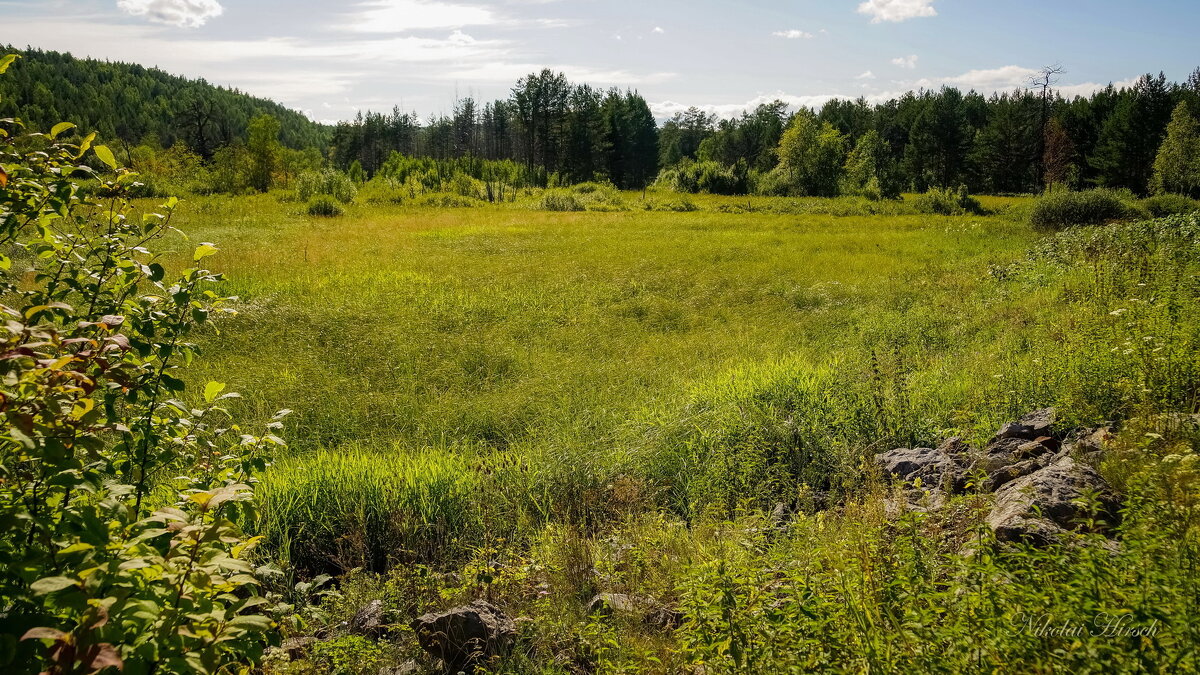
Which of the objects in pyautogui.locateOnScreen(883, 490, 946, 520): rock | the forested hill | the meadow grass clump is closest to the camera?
pyautogui.locateOnScreen(883, 490, 946, 520): rock

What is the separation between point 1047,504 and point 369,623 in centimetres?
460

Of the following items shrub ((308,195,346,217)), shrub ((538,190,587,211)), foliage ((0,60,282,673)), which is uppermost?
shrub ((538,190,587,211))

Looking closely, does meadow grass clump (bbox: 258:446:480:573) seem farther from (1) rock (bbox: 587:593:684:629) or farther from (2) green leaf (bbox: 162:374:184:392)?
(2) green leaf (bbox: 162:374:184:392)

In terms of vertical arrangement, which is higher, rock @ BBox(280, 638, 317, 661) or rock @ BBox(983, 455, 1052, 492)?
rock @ BBox(983, 455, 1052, 492)

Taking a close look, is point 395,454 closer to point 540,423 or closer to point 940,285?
point 540,423

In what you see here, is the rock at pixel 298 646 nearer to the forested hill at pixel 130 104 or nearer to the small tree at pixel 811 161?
the small tree at pixel 811 161

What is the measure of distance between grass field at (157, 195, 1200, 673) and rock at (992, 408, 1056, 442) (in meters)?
0.21

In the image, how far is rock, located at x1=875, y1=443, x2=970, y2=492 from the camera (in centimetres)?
520

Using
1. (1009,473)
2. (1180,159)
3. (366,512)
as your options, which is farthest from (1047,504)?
(1180,159)

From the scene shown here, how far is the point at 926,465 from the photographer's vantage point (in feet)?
18.7

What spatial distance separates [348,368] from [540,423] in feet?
14.0

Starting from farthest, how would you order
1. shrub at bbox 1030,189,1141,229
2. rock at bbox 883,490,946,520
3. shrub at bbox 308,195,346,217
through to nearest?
shrub at bbox 308,195,346,217 → shrub at bbox 1030,189,1141,229 → rock at bbox 883,490,946,520

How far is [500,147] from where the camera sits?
121 meters

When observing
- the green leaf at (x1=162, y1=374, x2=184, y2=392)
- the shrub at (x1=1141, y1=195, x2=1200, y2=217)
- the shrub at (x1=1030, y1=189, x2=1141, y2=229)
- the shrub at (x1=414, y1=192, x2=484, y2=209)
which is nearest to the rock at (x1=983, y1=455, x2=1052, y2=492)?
the green leaf at (x1=162, y1=374, x2=184, y2=392)
